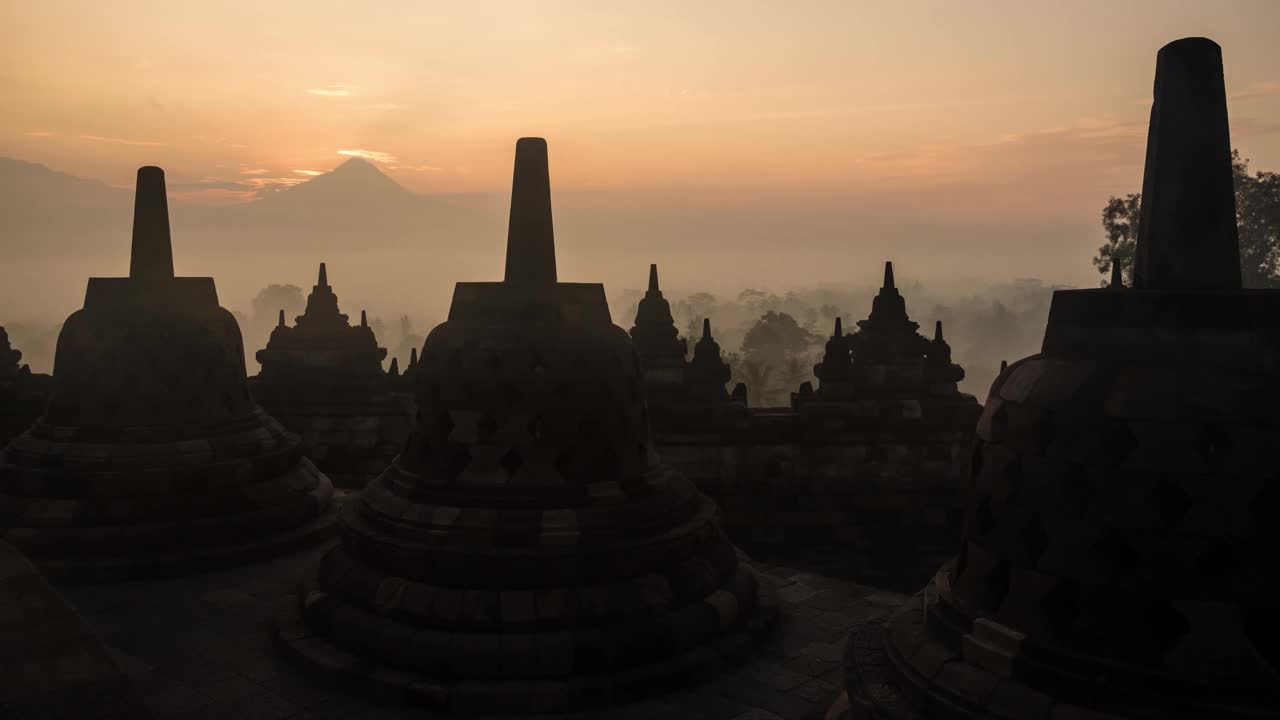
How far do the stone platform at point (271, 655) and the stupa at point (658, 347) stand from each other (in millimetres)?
5519

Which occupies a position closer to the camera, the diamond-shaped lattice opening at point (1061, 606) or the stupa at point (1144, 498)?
the stupa at point (1144, 498)

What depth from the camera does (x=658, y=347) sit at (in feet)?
64.1

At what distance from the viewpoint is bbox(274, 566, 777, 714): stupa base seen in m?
8.54

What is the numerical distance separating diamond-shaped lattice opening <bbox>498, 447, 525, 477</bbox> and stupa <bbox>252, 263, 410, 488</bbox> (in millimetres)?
8979

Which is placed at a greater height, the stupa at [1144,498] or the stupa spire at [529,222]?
the stupa spire at [529,222]

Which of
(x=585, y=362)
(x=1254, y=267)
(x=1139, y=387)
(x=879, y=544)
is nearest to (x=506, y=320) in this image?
(x=585, y=362)

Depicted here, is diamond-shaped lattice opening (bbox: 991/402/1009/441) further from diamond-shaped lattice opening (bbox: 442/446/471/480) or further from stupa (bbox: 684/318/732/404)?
stupa (bbox: 684/318/732/404)

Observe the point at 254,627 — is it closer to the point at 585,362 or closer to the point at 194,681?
the point at 194,681

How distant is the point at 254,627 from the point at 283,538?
2868 mm

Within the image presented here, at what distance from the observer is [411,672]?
892cm

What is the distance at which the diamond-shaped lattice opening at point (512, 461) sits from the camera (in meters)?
9.79

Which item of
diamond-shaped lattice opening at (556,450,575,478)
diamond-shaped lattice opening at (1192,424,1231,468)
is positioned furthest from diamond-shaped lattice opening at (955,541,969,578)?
diamond-shaped lattice opening at (556,450,575,478)

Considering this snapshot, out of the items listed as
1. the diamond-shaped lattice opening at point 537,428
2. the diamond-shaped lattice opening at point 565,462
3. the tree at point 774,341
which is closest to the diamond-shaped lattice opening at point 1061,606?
the diamond-shaped lattice opening at point 565,462

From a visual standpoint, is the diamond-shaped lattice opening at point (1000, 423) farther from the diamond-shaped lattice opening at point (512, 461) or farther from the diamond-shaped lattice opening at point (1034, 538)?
the diamond-shaped lattice opening at point (512, 461)
